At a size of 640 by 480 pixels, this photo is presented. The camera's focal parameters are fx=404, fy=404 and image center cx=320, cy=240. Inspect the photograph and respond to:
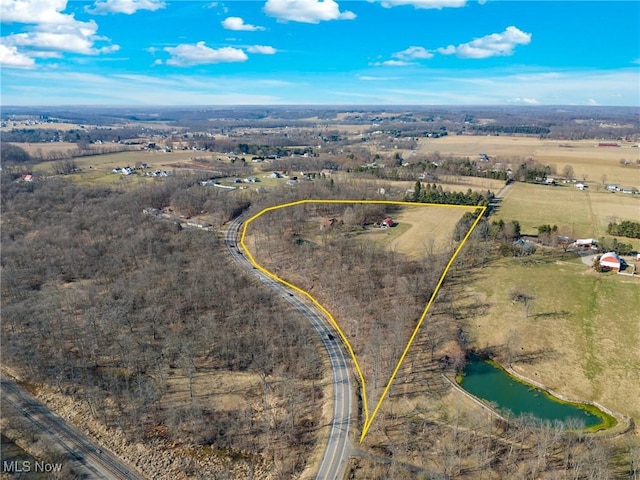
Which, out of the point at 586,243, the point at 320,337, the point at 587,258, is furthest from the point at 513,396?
the point at 586,243

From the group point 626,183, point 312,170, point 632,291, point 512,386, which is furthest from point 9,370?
point 626,183

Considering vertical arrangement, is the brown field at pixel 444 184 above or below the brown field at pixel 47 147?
below

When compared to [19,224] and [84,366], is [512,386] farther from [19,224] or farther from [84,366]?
[19,224]

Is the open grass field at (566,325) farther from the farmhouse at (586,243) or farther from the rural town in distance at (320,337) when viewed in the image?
the farmhouse at (586,243)

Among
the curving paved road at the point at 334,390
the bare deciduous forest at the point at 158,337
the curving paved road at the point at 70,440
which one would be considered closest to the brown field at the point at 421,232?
the curving paved road at the point at 334,390

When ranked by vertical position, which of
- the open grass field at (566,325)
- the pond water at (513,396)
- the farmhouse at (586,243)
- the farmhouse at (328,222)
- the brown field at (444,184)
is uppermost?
the brown field at (444,184)

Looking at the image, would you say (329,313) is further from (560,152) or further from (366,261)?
(560,152)
